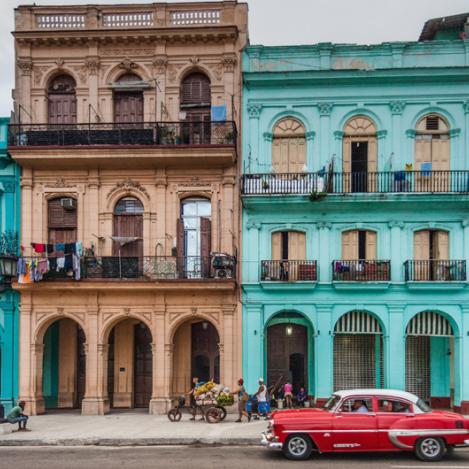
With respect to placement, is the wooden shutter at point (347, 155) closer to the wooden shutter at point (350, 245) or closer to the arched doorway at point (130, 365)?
the wooden shutter at point (350, 245)

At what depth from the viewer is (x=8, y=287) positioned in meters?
24.2

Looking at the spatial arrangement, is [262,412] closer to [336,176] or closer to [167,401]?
[167,401]

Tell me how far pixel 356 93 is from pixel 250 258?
7.45 metres

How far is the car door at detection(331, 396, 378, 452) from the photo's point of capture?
15.3 meters

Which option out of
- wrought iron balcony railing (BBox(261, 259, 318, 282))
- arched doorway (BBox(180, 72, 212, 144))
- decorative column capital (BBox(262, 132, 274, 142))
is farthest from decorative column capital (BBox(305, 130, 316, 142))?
wrought iron balcony railing (BBox(261, 259, 318, 282))

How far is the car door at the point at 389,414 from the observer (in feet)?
50.2

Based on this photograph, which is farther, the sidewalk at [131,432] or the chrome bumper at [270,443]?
the sidewalk at [131,432]

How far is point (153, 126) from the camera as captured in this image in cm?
2467

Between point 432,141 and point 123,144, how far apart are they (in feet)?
38.2

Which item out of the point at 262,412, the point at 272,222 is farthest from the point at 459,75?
the point at 262,412

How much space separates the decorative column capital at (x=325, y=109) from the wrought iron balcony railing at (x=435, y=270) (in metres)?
6.33

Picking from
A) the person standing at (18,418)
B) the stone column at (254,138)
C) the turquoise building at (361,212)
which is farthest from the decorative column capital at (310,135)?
the person standing at (18,418)

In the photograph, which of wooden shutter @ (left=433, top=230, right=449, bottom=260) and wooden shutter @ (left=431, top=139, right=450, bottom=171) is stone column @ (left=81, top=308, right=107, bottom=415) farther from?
wooden shutter @ (left=431, top=139, right=450, bottom=171)

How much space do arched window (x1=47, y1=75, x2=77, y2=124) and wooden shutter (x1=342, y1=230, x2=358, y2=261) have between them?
11.5m
